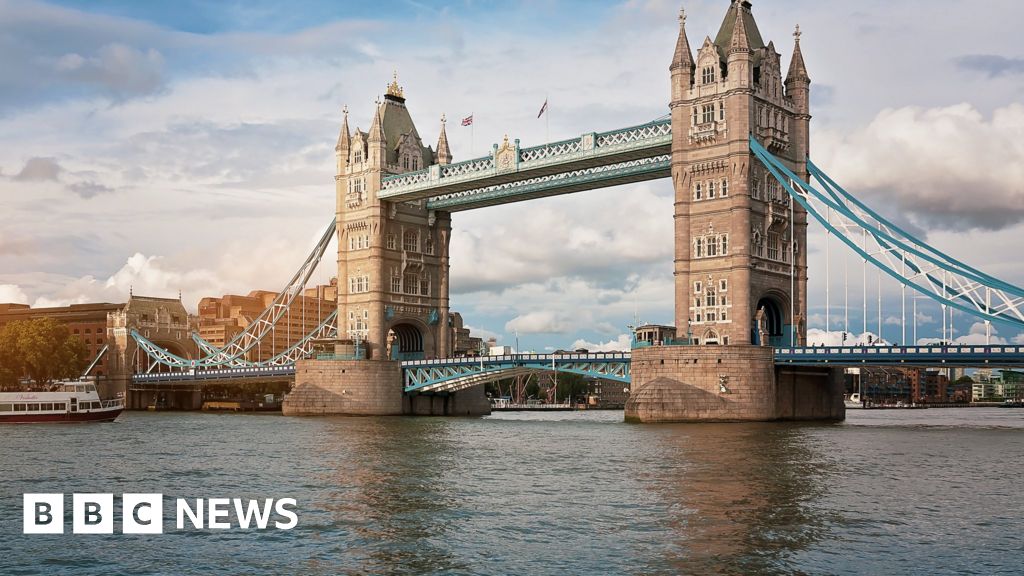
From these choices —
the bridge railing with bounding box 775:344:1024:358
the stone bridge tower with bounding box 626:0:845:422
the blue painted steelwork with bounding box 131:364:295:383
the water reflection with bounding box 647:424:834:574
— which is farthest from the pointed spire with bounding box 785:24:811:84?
the blue painted steelwork with bounding box 131:364:295:383

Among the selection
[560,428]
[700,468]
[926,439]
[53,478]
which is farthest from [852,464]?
[560,428]

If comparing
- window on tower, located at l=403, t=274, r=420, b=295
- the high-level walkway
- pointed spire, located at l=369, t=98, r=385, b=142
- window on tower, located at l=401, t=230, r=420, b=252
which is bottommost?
window on tower, located at l=403, t=274, r=420, b=295

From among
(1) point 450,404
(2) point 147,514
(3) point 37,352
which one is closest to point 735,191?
(1) point 450,404

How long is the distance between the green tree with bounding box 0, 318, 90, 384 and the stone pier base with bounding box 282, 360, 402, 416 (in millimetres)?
39680

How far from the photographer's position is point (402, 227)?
10588 cm

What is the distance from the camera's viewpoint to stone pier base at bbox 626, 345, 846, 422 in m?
72.0

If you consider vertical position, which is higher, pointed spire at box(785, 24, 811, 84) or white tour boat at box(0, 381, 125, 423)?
pointed spire at box(785, 24, 811, 84)

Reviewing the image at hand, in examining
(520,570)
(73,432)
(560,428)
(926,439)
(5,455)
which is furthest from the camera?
(560,428)

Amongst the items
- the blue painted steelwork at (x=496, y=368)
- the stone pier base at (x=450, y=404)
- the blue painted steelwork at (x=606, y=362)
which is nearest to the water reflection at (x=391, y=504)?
the blue painted steelwork at (x=496, y=368)

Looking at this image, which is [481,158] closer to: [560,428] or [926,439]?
[560,428]

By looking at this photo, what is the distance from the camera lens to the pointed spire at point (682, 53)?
3184 inches

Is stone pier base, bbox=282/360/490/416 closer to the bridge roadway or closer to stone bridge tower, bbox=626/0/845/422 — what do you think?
the bridge roadway

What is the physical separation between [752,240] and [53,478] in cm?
5241

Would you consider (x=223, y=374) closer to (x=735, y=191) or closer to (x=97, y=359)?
(x=97, y=359)
